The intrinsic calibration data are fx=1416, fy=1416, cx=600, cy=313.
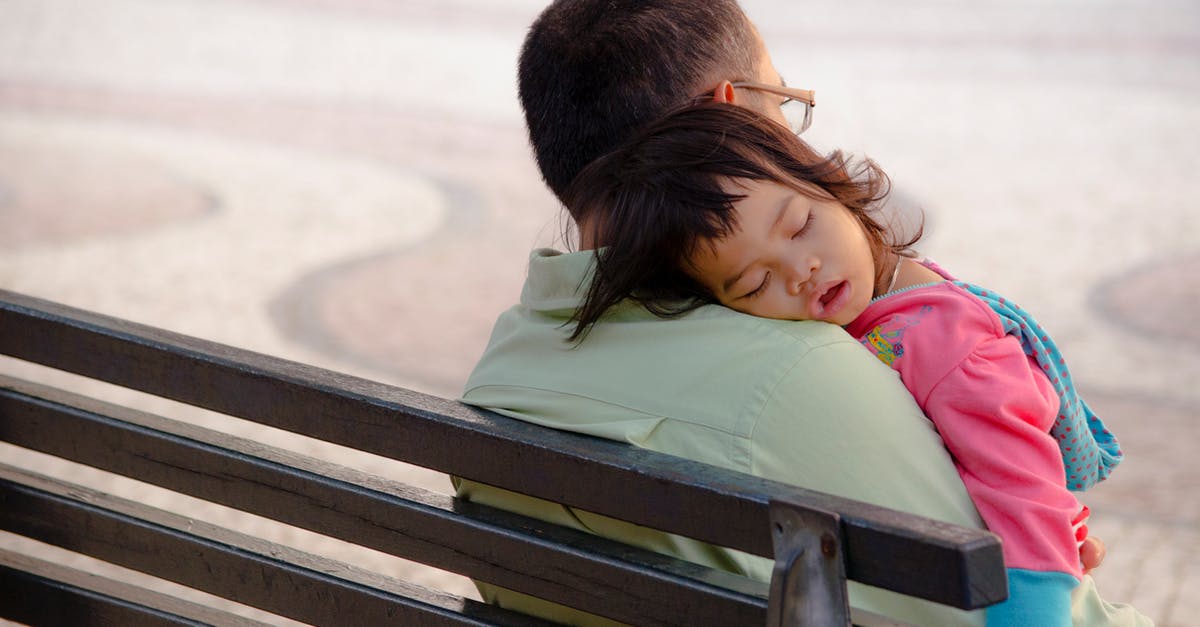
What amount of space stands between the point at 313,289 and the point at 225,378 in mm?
4925

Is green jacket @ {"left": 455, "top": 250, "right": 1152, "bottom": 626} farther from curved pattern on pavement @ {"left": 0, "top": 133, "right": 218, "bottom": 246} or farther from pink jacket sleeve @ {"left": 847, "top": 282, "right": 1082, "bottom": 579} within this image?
curved pattern on pavement @ {"left": 0, "top": 133, "right": 218, "bottom": 246}

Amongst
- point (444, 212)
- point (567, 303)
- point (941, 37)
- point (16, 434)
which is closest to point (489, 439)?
point (567, 303)

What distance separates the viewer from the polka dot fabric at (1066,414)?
1.78 meters

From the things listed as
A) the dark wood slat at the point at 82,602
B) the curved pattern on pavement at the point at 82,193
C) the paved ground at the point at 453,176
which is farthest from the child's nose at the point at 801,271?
the curved pattern on pavement at the point at 82,193

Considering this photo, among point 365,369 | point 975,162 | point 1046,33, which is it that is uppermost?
point 1046,33

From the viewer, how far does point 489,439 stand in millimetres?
1599

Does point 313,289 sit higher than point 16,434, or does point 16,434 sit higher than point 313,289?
point 16,434

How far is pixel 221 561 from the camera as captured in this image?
1.86 meters

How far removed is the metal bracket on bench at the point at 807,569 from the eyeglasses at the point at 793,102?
971 mm

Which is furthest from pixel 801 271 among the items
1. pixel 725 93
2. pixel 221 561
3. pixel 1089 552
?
pixel 221 561

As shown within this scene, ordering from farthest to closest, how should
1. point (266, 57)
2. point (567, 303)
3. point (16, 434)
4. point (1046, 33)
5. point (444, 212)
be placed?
point (1046, 33), point (266, 57), point (444, 212), point (16, 434), point (567, 303)

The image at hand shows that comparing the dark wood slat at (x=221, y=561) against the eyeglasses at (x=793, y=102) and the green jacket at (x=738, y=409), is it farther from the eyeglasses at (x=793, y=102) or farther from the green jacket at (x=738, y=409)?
the eyeglasses at (x=793, y=102)

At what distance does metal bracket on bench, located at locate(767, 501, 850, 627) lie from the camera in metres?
1.29

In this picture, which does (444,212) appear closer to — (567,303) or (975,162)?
(975,162)
